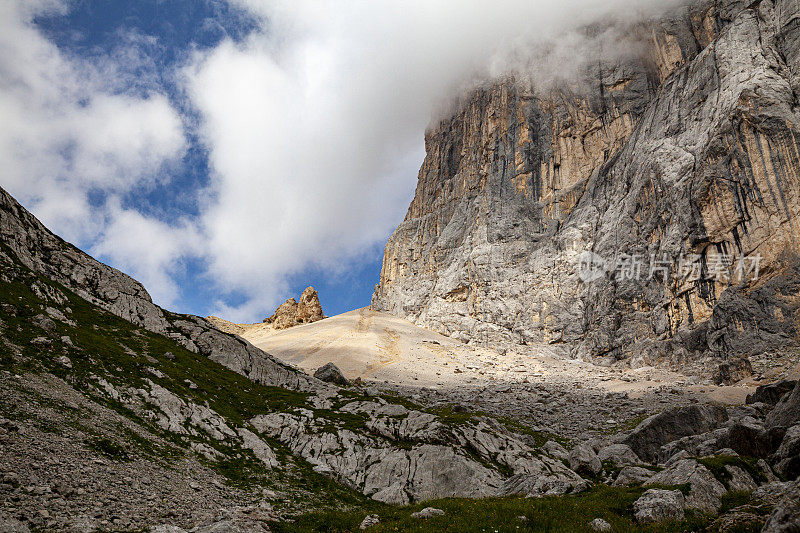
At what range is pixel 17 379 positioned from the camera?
68.5 ft

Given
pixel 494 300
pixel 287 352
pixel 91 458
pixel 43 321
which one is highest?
pixel 494 300

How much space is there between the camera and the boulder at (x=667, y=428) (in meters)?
36.2

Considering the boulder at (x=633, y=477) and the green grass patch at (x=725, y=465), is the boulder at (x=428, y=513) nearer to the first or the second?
the boulder at (x=633, y=477)

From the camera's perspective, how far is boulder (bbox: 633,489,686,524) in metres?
13.7

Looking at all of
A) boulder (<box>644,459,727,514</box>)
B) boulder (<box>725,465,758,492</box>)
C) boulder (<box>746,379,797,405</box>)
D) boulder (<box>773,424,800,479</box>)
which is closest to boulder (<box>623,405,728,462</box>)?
boulder (<box>746,379,797,405</box>)

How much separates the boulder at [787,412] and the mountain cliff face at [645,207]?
52549mm

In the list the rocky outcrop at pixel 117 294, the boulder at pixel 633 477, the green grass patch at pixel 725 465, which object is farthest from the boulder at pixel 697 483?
the rocky outcrop at pixel 117 294

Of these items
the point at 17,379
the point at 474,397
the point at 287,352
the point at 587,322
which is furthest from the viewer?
the point at 287,352

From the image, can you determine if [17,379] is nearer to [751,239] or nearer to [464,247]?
[751,239]

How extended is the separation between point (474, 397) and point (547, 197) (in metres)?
103

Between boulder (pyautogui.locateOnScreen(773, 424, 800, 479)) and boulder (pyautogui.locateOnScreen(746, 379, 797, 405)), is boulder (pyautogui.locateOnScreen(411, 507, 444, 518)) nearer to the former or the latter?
boulder (pyautogui.locateOnScreen(773, 424, 800, 479))

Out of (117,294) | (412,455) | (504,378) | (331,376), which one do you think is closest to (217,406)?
(412,455)

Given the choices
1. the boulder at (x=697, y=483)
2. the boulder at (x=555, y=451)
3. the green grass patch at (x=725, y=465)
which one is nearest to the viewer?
the boulder at (x=697, y=483)

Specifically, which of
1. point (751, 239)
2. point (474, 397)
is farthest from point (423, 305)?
point (751, 239)
